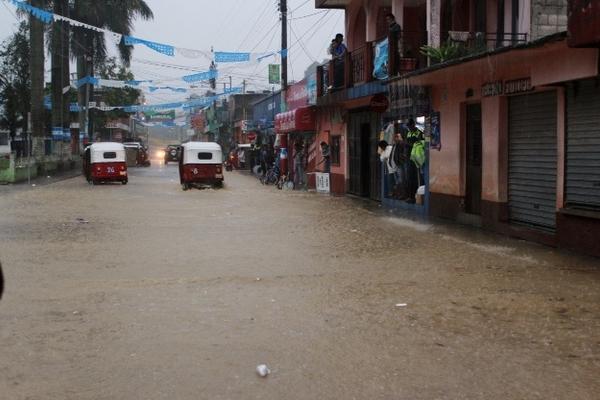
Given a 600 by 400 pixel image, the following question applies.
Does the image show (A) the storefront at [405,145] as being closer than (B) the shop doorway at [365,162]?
Yes

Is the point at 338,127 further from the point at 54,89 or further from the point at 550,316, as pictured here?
the point at 54,89

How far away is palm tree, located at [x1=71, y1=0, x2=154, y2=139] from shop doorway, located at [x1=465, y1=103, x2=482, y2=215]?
30274 mm

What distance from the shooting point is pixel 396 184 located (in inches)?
733

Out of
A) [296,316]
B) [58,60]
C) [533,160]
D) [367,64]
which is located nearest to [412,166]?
[367,64]

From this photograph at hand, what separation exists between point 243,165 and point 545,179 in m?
43.8

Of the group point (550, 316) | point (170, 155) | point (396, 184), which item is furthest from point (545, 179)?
point (170, 155)

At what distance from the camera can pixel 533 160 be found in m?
12.0

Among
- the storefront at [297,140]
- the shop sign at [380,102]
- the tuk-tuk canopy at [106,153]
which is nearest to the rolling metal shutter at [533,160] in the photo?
the shop sign at [380,102]

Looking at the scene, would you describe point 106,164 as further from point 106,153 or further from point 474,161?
point 474,161

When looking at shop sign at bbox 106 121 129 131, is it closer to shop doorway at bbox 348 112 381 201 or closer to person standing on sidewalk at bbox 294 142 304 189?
person standing on sidewalk at bbox 294 142 304 189

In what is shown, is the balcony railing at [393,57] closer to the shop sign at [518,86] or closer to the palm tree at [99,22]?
the shop sign at [518,86]

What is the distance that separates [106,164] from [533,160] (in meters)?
22.8

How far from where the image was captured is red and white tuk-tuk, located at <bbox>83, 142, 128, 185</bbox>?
3097 centimetres

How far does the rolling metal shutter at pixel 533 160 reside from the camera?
11422 millimetres
